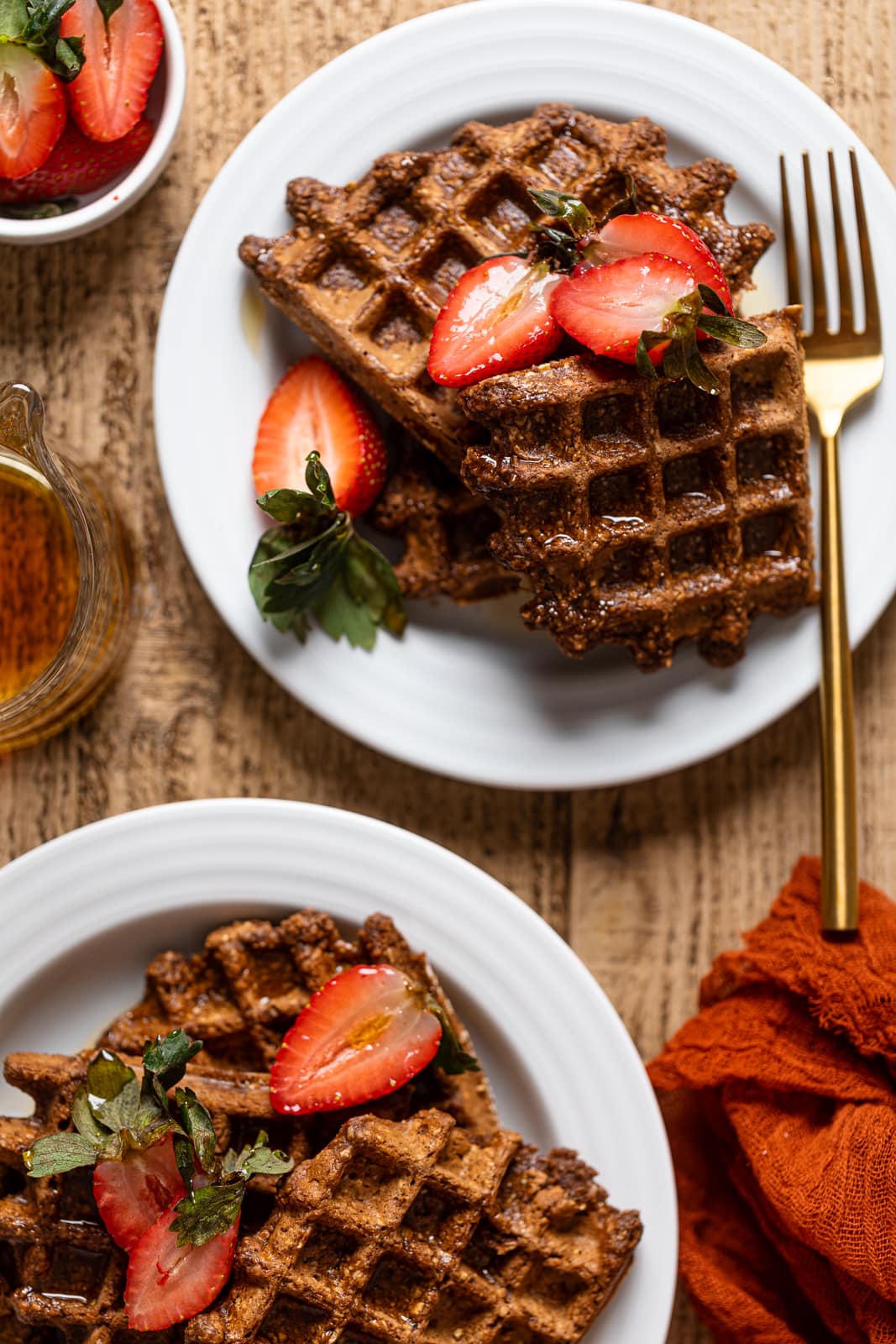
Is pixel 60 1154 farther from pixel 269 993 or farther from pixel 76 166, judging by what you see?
pixel 76 166

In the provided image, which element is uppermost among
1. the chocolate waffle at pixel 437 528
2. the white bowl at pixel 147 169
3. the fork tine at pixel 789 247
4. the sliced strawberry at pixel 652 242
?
the white bowl at pixel 147 169

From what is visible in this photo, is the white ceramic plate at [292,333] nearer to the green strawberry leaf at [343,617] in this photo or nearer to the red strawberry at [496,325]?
the green strawberry leaf at [343,617]

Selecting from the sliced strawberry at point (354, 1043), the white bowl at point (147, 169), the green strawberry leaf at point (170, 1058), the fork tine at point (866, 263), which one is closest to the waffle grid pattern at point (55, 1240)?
the green strawberry leaf at point (170, 1058)

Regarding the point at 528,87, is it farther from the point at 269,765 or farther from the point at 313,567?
the point at 269,765

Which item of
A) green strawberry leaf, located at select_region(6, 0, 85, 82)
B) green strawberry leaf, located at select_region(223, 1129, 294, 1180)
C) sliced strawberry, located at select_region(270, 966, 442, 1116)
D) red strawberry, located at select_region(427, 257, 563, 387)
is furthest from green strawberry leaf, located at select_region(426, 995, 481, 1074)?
green strawberry leaf, located at select_region(6, 0, 85, 82)

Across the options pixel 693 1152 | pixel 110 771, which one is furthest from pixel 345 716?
pixel 693 1152
